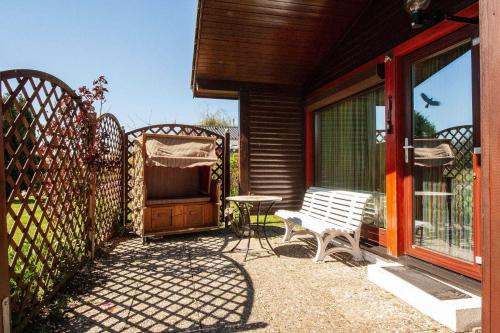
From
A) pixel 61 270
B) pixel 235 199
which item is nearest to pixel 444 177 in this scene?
pixel 235 199

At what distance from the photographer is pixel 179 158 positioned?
4863mm

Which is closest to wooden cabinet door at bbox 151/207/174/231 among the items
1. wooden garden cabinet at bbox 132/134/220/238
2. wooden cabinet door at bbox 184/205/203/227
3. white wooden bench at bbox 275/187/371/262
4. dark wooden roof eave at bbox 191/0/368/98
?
wooden garden cabinet at bbox 132/134/220/238

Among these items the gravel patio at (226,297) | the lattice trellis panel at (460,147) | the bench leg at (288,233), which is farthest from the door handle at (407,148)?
the bench leg at (288,233)

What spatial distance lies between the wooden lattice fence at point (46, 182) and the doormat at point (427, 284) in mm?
Answer: 2942

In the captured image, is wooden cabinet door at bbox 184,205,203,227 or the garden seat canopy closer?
the garden seat canopy

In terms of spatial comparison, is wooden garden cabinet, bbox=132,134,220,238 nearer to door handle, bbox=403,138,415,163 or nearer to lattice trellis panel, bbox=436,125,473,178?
door handle, bbox=403,138,415,163

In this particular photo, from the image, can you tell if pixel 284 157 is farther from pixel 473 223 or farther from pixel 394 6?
pixel 473 223

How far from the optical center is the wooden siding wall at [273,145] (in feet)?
19.2

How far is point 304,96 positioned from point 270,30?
1615 millimetres

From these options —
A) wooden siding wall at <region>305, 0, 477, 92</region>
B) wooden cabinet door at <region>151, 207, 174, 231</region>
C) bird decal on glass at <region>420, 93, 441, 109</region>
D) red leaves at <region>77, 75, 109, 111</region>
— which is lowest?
wooden cabinet door at <region>151, 207, 174, 231</region>

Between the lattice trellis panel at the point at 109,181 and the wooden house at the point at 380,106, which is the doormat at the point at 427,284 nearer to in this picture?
the wooden house at the point at 380,106

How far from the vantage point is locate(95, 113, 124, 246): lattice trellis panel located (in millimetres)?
4152

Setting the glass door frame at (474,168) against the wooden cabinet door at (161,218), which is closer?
the glass door frame at (474,168)

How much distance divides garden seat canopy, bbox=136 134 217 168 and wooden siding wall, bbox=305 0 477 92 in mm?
2227
